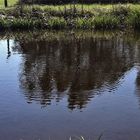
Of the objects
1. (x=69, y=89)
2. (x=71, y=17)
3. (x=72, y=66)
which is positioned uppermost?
(x=71, y=17)

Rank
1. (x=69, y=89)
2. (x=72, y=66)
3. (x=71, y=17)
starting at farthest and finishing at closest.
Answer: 1. (x=71, y=17)
2. (x=72, y=66)
3. (x=69, y=89)

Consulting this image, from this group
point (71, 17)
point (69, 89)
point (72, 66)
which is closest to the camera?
point (69, 89)

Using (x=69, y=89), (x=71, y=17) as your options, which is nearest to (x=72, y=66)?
(x=69, y=89)

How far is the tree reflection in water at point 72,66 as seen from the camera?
17.5 meters

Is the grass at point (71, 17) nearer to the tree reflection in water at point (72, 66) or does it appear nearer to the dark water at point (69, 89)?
the tree reflection in water at point (72, 66)

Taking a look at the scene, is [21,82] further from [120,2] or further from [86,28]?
[120,2]

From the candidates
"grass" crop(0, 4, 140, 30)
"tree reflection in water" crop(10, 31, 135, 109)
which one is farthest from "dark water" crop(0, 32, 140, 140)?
"grass" crop(0, 4, 140, 30)

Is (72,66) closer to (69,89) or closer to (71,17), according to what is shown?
(69,89)

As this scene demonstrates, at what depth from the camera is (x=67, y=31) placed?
1353 inches

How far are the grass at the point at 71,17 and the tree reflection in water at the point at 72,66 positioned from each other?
325cm

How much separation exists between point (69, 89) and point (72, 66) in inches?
178

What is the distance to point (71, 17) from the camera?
119 feet

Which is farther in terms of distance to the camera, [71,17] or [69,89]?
[71,17]

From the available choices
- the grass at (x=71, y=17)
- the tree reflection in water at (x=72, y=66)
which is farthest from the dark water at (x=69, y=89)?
the grass at (x=71, y=17)
